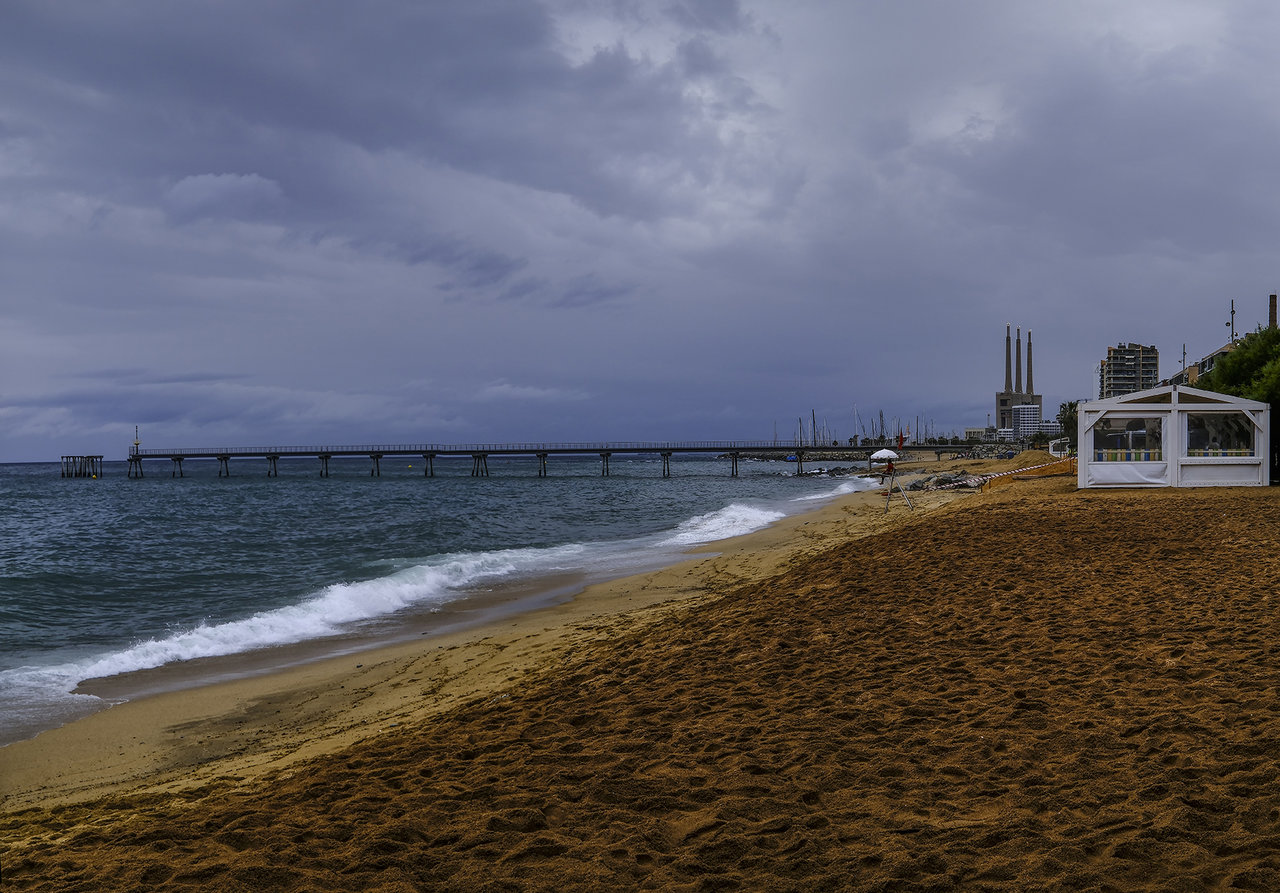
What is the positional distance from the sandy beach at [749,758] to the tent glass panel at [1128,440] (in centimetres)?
1394

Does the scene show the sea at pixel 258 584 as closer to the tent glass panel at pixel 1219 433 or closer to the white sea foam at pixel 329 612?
the white sea foam at pixel 329 612

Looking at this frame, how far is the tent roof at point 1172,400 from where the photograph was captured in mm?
20609

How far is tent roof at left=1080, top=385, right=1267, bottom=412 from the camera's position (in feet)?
67.6

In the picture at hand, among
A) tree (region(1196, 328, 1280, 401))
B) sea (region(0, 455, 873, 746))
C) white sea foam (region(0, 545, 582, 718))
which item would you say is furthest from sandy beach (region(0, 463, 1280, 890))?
tree (region(1196, 328, 1280, 401))

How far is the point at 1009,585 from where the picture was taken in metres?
8.37

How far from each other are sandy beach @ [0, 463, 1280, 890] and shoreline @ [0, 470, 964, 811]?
0.05m

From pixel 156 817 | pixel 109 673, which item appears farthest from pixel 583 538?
pixel 156 817

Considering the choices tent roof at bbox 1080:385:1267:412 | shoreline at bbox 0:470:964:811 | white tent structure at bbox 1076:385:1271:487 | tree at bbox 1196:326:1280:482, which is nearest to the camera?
shoreline at bbox 0:470:964:811

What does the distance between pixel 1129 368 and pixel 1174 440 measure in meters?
127

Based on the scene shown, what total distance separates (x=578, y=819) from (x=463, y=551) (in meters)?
17.1

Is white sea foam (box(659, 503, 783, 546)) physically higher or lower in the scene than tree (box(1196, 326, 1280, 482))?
lower

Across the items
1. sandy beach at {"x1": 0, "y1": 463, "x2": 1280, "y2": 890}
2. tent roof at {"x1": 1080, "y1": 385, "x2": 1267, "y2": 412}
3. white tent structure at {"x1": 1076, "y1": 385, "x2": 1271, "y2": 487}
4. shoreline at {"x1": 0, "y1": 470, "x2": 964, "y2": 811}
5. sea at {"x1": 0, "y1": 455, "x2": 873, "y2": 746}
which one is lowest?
sea at {"x1": 0, "y1": 455, "x2": 873, "y2": 746}

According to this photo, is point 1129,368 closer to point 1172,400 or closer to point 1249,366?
point 1249,366

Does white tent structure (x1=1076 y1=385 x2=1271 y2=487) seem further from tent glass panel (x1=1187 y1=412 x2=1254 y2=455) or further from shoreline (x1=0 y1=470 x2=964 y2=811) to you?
shoreline (x1=0 y1=470 x2=964 y2=811)
